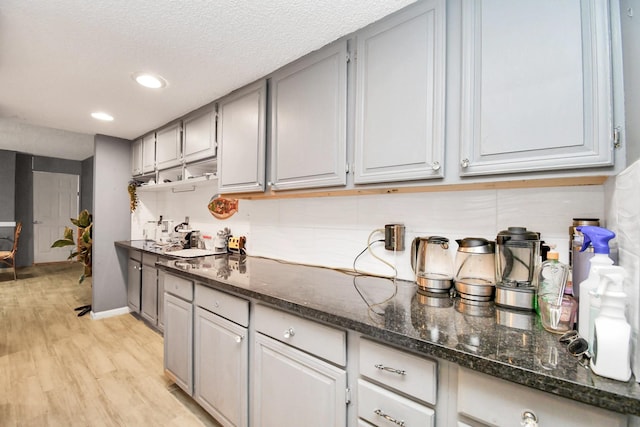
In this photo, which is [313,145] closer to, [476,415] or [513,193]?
[513,193]

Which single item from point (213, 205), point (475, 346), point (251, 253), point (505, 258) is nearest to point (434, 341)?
point (475, 346)

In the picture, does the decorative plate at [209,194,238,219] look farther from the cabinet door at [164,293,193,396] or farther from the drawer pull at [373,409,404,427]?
the drawer pull at [373,409,404,427]

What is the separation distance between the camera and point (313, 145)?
64.2 inches

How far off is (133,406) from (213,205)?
1700 mm

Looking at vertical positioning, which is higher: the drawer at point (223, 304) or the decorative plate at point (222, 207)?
the decorative plate at point (222, 207)

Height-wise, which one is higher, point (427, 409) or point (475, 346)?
point (475, 346)

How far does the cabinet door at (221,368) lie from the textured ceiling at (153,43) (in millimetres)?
1538

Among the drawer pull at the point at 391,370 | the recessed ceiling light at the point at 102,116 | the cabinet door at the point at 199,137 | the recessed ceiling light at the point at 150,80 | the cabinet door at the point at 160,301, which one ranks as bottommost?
the cabinet door at the point at 160,301

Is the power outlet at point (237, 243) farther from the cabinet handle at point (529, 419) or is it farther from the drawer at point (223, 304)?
the cabinet handle at point (529, 419)

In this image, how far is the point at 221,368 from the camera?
5.21ft

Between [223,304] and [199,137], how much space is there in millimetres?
1577

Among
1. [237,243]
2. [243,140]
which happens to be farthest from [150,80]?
[237,243]

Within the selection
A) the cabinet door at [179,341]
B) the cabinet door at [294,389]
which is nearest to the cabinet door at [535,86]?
the cabinet door at [294,389]

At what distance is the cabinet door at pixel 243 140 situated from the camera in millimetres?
1925
